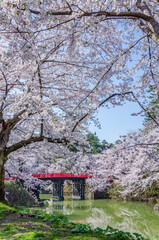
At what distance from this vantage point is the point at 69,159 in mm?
6863

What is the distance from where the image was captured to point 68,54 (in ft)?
13.6

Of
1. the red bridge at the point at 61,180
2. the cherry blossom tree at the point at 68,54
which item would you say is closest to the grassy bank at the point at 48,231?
the cherry blossom tree at the point at 68,54

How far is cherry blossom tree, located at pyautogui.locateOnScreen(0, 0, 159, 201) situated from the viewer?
124 inches

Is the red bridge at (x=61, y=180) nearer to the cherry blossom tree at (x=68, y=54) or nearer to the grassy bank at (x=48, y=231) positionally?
the cherry blossom tree at (x=68, y=54)

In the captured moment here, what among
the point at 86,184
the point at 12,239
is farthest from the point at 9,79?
the point at 86,184

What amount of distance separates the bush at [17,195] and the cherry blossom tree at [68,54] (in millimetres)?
4996

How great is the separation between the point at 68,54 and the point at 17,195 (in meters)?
10.3

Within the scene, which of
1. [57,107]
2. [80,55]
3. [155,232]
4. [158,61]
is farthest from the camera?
[155,232]

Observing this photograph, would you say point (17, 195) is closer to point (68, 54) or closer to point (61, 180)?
point (61, 180)

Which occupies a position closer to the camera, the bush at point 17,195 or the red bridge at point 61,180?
the bush at point 17,195

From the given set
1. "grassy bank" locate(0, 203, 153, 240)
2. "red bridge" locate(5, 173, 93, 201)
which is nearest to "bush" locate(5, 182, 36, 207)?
"red bridge" locate(5, 173, 93, 201)

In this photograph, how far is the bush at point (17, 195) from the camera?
12.0m

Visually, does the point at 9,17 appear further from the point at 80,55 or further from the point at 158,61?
the point at 158,61

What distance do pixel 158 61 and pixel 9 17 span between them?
3317mm
